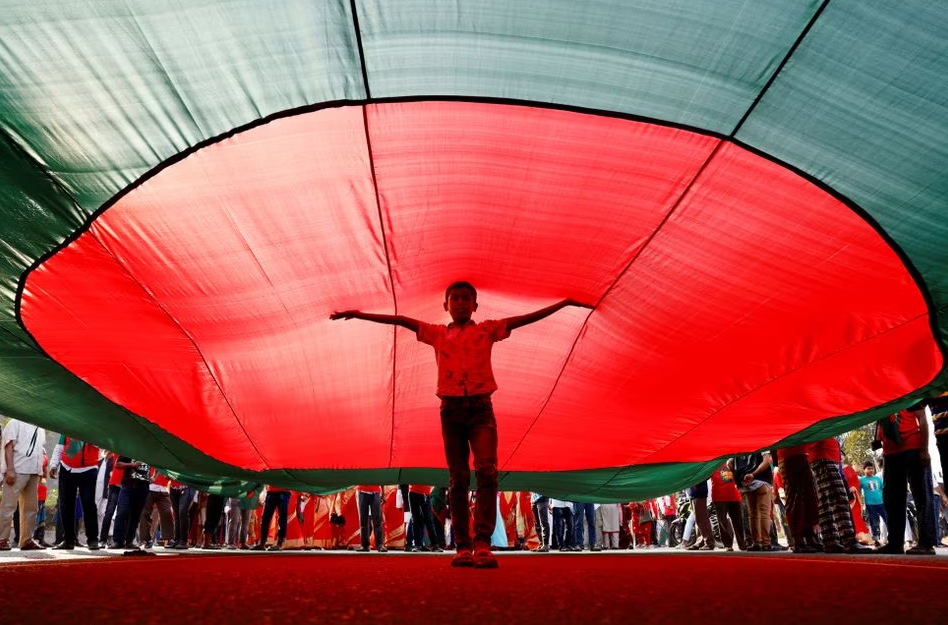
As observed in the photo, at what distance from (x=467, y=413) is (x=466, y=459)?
0.27m

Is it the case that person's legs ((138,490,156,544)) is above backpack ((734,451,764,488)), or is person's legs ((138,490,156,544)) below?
below

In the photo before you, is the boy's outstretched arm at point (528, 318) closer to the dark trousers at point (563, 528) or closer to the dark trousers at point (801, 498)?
the dark trousers at point (801, 498)

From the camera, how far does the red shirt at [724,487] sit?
7.63 m

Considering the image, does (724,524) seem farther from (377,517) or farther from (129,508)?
(129,508)

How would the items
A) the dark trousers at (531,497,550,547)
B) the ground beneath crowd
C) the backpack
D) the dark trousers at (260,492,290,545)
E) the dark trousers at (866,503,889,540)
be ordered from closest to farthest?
1. the ground beneath crowd
2. the backpack
3. the dark trousers at (260,492,290,545)
4. the dark trousers at (531,497,550,547)
5. the dark trousers at (866,503,889,540)

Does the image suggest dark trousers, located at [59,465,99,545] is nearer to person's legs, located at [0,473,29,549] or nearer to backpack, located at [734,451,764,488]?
person's legs, located at [0,473,29,549]

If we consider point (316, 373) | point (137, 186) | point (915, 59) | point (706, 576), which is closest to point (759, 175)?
point (915, 59)

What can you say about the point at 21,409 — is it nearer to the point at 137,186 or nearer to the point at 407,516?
the point at 137,186

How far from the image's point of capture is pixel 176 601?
2.00 m

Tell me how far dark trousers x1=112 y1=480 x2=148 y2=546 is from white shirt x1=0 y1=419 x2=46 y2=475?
36.8 inches

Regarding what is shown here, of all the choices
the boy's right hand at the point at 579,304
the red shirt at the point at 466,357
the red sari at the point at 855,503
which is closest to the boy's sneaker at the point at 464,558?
the red shirt at the point at 466,357

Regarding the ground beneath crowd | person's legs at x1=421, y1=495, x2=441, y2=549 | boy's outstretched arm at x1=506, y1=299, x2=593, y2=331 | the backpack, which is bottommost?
the ground beneath crowd

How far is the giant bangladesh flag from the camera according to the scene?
256 centimetres

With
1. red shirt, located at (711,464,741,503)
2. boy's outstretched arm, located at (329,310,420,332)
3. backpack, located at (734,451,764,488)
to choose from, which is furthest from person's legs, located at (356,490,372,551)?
boy's outstretched arm, located at (329,310,420,332)
